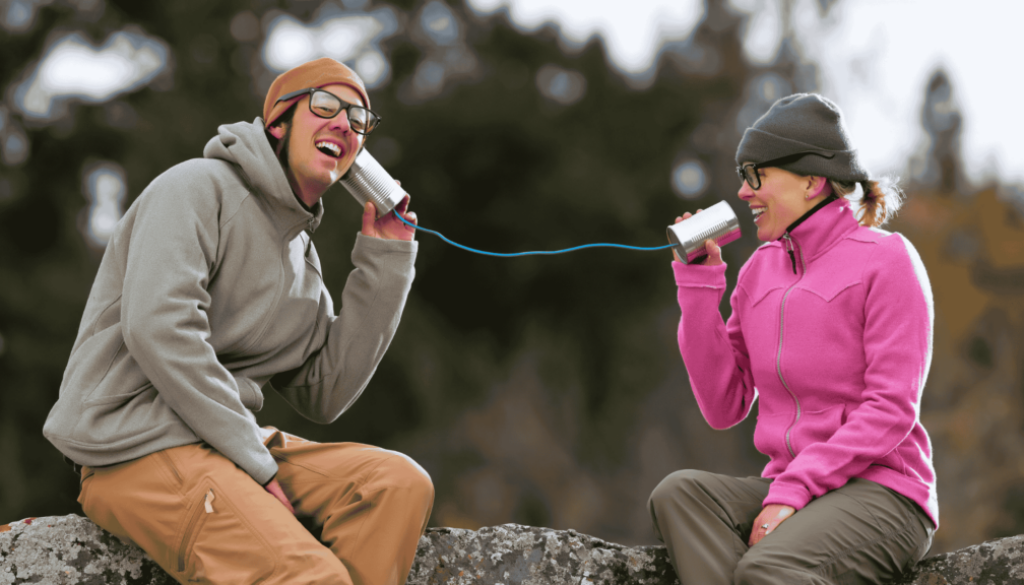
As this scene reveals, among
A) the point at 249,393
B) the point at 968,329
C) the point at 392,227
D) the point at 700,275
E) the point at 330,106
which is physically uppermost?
the point at 330,106

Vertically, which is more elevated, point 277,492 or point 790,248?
point 790,248

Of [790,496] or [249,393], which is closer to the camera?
[790,496]

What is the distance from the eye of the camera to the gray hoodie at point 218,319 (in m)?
2.06

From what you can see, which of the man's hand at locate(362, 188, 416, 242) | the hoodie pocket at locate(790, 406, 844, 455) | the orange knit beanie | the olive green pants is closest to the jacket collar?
the hoodie pocket at locate(790, 406, 844, 455)

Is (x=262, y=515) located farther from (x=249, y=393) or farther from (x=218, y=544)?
(x=249, y=393)

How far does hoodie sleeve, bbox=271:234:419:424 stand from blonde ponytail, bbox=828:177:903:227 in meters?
1.23

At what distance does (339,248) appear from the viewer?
1095cm

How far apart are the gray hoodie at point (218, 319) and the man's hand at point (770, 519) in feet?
3.78

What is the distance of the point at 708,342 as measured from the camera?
2.53 meters

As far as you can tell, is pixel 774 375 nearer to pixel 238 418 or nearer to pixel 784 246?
pixel 784 246

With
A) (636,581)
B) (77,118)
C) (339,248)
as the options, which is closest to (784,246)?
(636,581)

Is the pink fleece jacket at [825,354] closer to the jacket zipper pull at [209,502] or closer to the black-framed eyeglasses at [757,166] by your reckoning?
the black-framed eyeglasses at [757,166]

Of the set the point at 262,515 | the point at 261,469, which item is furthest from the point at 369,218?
the point at 262,515

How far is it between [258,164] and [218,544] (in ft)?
3.16
